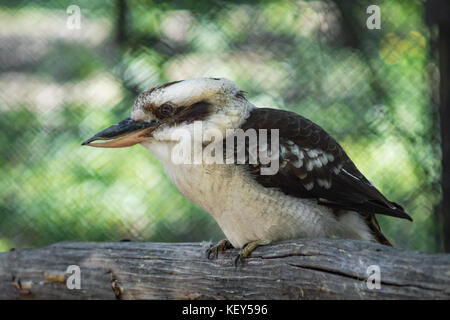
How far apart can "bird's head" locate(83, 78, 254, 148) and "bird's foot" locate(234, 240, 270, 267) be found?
27 cm

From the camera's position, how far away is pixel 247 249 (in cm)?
127

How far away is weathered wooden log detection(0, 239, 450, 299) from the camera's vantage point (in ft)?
3.40

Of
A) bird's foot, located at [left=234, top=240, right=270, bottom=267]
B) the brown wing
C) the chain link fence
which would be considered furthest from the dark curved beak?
the chain link fence

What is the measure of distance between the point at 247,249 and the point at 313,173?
23 centimetres

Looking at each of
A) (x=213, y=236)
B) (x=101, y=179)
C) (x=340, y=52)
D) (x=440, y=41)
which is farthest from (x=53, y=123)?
(x=440, y=41)

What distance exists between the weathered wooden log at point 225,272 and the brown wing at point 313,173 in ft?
0.43

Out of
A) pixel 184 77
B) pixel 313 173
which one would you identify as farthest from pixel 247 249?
pixel 184 77

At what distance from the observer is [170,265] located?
136cm

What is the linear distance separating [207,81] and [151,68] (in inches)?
32.2

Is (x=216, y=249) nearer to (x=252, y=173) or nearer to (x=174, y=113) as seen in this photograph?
(x=252, y=173)

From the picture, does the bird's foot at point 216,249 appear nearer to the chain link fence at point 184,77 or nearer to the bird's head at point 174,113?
the bird's head at point 174,113

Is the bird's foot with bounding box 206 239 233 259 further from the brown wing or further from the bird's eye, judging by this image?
the bird's eye

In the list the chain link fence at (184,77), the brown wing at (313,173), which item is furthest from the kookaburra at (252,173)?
the chain link fence at (184,77)

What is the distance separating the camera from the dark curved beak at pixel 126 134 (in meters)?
1.31
